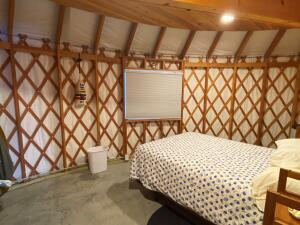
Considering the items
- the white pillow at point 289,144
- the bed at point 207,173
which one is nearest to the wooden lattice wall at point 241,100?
the bed at point 207,173

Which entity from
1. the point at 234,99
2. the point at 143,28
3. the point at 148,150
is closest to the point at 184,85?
the point at 234,99

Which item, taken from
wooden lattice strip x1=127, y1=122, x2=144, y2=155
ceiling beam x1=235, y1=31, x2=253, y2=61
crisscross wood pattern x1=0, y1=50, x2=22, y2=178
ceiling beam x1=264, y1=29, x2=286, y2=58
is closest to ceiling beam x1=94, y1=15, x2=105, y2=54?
crisscross wood pattern x1=0, y1=50, x2=22, y2=178

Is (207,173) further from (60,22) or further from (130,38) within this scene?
(60,22)

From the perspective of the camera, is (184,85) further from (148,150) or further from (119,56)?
(148,150)

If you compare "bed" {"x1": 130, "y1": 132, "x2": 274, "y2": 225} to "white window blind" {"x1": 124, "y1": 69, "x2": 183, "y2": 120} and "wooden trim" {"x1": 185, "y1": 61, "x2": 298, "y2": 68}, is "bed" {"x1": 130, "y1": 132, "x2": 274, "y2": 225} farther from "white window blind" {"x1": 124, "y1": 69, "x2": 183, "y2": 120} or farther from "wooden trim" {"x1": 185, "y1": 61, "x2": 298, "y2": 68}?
"wooden trim" {"x1": 185, "y1": 61, "x2": 298, "y2": 68}

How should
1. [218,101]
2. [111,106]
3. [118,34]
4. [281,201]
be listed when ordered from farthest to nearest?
[218,101]
[111,106]
[118,34]
[281,201]

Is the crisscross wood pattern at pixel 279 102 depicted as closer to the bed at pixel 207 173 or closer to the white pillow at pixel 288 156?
the bed at pixel 207 173

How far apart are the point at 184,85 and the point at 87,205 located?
2.83m

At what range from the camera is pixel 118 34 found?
3008 mm

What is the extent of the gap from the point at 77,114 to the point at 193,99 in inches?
95.4

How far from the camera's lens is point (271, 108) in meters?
3.69

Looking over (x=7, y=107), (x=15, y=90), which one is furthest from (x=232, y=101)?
(x=7, y=107)

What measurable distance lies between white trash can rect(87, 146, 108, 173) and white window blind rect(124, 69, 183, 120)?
0.85 metres

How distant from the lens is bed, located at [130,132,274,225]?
1.28 meters
